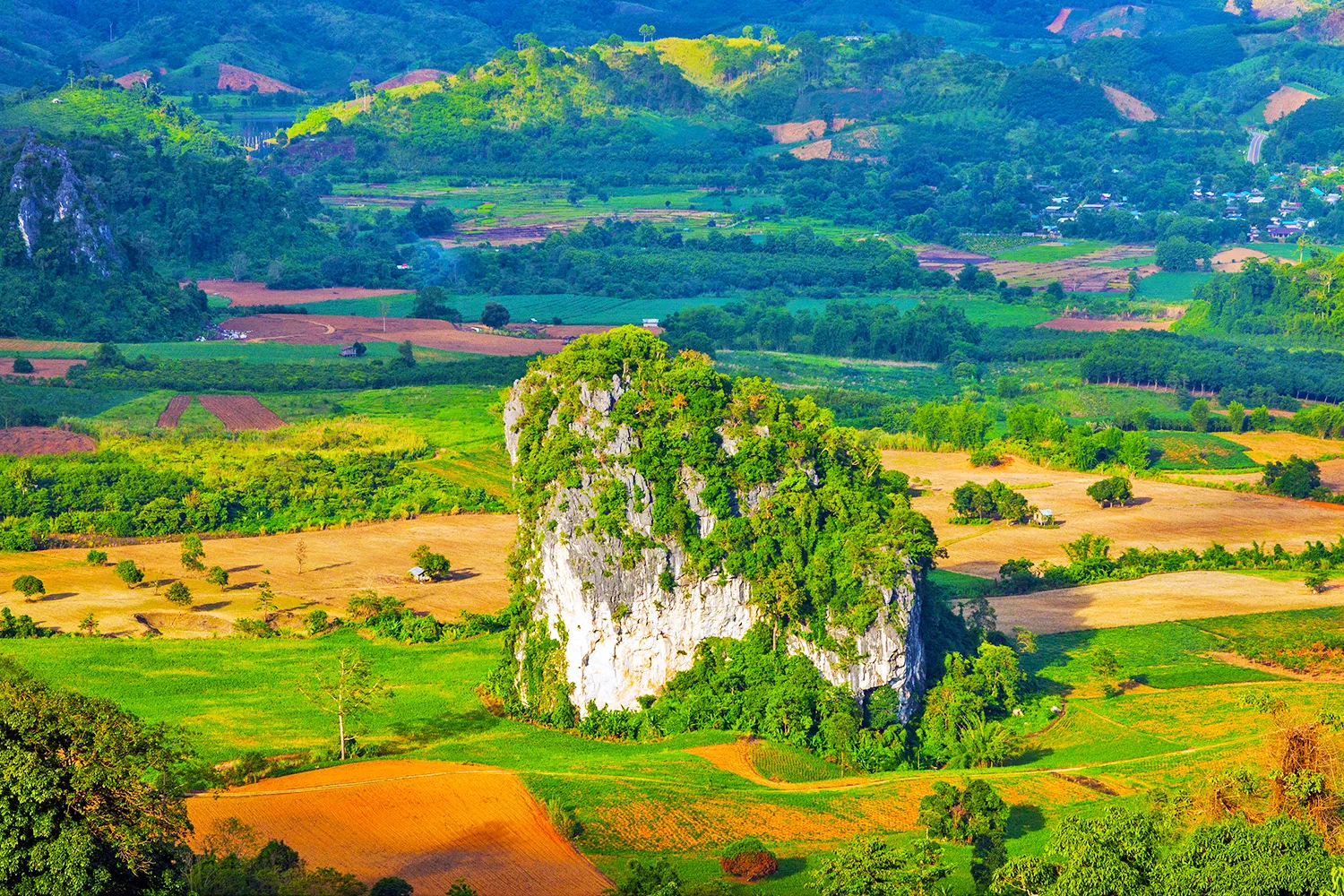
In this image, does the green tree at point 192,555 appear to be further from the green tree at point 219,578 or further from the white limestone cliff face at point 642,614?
the white limestone cliff face at point 642,614

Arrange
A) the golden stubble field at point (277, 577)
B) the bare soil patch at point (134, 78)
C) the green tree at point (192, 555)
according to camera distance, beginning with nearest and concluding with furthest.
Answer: the golden stubble field at point (277, 577) < the green tree at point (192, 555) < the bare soil patch at point (134, 78)

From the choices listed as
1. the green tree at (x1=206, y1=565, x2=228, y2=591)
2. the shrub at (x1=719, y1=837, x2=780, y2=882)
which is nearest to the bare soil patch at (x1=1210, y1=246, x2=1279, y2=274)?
the green tree at (x1=206, y1=565, x2=228, y2=591)

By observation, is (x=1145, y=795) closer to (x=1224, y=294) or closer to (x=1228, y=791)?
(x=1228, y=791)

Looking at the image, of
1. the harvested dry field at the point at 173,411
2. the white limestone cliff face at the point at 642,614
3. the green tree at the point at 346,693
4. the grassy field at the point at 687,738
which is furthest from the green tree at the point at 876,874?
the harvested dry field at the point at 173,411

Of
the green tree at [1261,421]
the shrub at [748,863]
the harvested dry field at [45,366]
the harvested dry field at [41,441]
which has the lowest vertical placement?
the shrub at [748,863]

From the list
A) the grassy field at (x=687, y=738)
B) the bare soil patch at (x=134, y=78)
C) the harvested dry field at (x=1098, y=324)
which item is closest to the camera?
the grassy field at (x=687, y=738)

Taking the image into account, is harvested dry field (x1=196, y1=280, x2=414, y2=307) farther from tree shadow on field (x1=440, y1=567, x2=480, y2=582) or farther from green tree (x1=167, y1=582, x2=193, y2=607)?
green tree (x1=167, y1=582, x2=193, y2=607)

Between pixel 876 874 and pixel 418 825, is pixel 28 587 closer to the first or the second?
pixel 418 825

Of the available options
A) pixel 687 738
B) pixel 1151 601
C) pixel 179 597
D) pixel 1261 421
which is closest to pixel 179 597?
pixel 179 597
